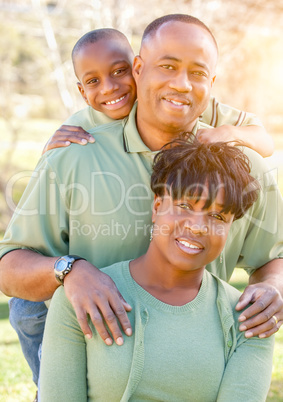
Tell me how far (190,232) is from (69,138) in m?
0.84

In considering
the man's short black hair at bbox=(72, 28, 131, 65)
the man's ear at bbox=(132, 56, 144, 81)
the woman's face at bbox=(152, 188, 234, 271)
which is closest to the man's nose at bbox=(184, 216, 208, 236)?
the woman's face at bbox=(152, 188, 234, 271)

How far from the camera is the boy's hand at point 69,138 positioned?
8.75 ft

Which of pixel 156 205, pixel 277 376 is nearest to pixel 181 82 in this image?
pixel 156 205

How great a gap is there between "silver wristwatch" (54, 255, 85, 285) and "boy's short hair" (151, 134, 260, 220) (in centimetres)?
45

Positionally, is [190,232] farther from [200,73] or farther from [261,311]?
[200,73]

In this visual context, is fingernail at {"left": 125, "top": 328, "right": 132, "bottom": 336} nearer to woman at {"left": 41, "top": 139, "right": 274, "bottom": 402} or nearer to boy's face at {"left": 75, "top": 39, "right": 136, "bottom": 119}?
woman at {"left": 41, "top": 139, "right": 274, "bottom": 402}

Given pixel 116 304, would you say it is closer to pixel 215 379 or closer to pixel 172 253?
pixel 172 253

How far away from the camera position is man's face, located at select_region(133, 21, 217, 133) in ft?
8.31

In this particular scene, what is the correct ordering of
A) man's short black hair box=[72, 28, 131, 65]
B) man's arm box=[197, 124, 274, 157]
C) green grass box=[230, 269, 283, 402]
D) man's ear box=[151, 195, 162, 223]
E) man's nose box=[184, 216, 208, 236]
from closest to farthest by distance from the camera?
man's nose box=[184, 216, 208, 236] < man's ear box=[151, 195, 162, 223] < man's arm box=[197, 124, 274, 157] < man's short black hair box=[72, 28, 131, 65] < green grass box=[230, 269, 283, 402]

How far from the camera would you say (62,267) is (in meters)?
2.27

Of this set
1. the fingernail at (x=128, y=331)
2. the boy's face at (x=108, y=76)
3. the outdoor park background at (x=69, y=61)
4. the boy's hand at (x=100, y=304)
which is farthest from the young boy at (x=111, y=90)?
the outdoor park background at (x=69, y=61)

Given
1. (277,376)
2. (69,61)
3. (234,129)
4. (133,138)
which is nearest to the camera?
(133,138)

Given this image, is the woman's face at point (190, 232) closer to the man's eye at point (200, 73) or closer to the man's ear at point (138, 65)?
the man's eye at point (200, 73)

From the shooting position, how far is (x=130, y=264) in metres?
2.33
